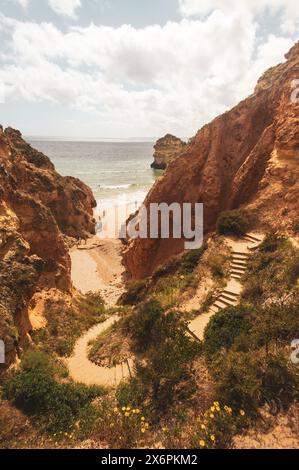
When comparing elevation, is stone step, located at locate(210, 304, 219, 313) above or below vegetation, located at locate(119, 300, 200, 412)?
above

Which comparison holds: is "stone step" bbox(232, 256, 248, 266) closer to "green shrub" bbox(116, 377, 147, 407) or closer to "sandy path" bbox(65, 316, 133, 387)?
"sandy path" bbox(65, 316, 133, 387)

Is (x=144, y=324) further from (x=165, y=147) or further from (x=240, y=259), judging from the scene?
(x=165, y=147)

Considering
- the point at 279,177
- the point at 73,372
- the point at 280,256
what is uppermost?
the point at 279,177

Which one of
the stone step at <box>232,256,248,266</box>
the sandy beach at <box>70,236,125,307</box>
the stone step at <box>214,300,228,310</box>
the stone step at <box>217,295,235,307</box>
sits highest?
the stone step at <box>232,256,248,266</box>

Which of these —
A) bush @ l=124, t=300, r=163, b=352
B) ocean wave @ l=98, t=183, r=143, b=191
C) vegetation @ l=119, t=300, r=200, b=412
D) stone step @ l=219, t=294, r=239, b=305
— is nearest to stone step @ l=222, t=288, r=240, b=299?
stone step @ l=219, t=294, r=239, b=305

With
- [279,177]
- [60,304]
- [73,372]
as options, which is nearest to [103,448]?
[73,372]

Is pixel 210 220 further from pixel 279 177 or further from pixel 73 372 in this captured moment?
pixel 73 372

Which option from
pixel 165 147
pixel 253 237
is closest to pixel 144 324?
pixel 253 237
